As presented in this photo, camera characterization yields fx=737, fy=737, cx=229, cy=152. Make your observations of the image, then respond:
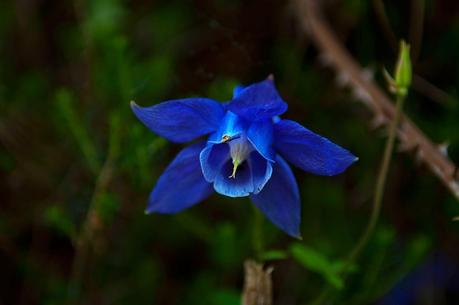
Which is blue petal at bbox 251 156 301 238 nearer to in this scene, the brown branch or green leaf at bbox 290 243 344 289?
green leaf at bbox 290 243 344 289

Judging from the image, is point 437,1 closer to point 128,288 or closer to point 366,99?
point 366,99

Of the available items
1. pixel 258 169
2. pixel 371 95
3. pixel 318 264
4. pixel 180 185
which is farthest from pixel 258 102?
pixel 371 95

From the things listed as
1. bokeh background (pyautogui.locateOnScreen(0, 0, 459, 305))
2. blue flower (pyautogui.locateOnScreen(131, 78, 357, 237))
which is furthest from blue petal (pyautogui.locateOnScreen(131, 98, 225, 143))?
bokeh background (pyautogui.locateOnScreen(0, 0, 459, 305))

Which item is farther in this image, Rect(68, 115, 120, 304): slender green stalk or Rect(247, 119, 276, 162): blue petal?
Rect(68, 115, 120, 304): slender green stalk

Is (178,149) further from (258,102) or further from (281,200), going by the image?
(258,102)

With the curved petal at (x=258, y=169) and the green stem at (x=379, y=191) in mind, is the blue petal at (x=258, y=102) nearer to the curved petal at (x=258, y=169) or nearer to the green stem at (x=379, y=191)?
the curved petal at (x=258, y=169)

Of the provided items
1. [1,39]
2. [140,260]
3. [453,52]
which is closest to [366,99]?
[453,52]

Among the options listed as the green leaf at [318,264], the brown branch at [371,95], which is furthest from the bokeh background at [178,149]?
the green leaf at [318,264]
